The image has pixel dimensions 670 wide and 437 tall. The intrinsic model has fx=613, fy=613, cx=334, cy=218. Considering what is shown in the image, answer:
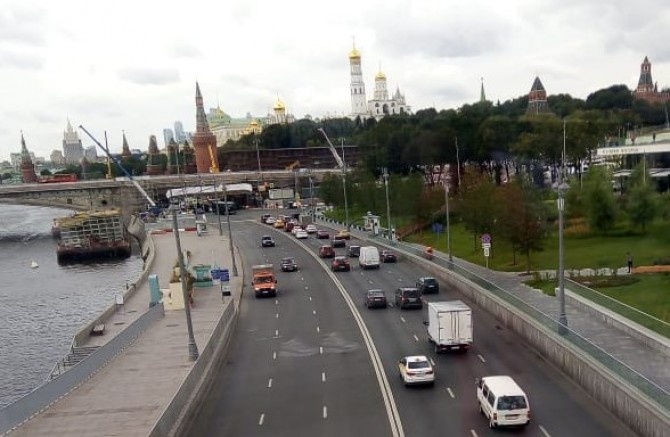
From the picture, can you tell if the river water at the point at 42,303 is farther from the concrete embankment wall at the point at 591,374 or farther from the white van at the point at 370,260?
the concrete embankment wall at the point at 591,374

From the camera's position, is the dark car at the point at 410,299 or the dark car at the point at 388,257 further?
the dark car at the point at 388,257

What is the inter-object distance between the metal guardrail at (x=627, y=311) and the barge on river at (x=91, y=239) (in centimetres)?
8080

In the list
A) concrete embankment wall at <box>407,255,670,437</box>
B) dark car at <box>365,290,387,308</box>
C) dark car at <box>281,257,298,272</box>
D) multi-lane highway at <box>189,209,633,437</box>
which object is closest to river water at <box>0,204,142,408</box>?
multi-lane highway at <box>189,209,633,437</box>

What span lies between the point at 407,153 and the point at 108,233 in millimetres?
49631

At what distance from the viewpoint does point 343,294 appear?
3994cm

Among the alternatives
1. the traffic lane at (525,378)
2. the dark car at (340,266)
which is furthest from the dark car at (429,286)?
the dark car at (340,266)

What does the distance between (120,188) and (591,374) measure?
12888 cm

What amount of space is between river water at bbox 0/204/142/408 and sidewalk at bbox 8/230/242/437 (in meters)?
6.22

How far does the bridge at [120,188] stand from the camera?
128 m

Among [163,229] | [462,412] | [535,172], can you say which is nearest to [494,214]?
[462,412]

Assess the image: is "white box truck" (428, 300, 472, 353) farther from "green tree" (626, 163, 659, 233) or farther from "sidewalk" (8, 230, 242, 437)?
"green tree" (626, 163, 659, 233)

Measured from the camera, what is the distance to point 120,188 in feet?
444

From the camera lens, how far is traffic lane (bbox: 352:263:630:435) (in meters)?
17.8

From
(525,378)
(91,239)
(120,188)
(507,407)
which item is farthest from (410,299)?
(120,188)
